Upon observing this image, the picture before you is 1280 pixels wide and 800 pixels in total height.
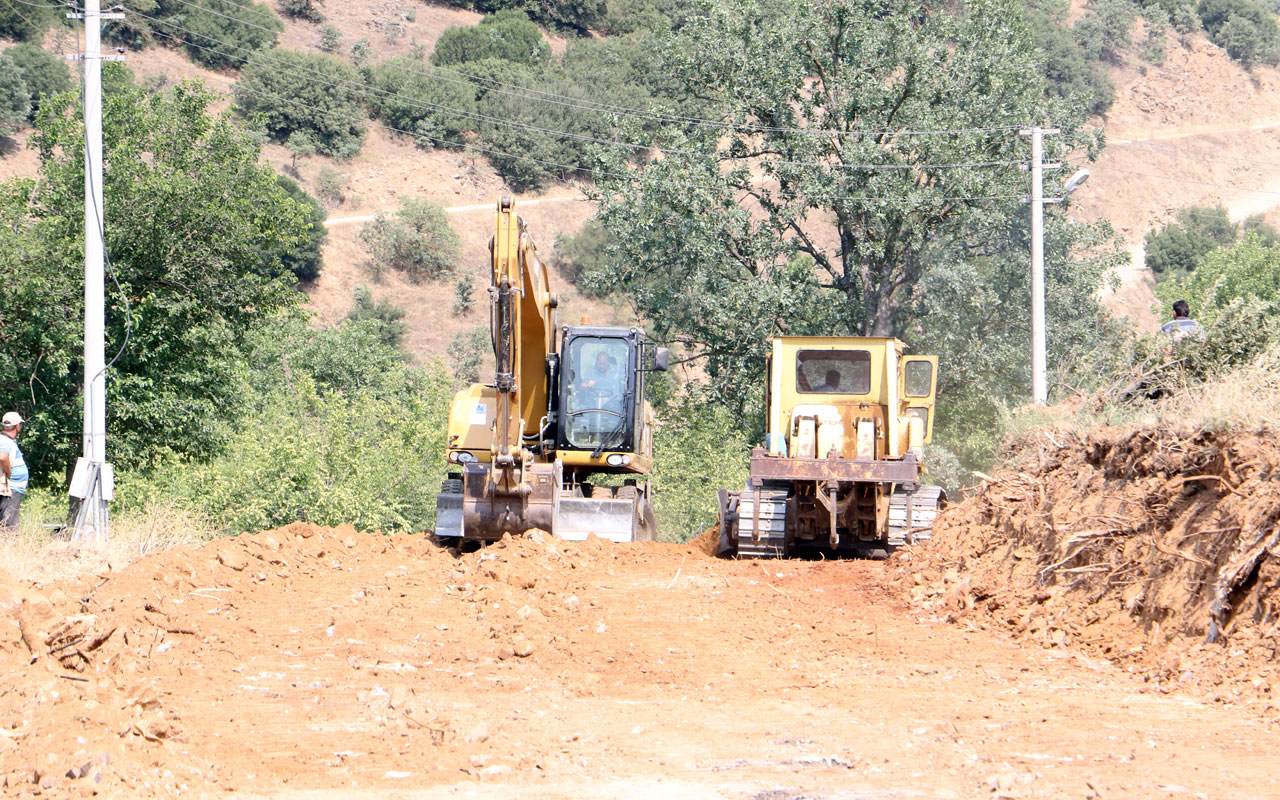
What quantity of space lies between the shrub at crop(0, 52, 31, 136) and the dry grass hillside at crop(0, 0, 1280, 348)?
1.01 m

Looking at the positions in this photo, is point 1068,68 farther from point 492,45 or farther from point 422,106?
point 422,106

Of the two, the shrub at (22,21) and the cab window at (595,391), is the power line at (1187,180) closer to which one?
the shrub at (22,21)

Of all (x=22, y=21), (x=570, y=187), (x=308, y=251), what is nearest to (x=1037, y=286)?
(x=308, y=251)

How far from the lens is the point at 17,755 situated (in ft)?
18.9

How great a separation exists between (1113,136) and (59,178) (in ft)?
216

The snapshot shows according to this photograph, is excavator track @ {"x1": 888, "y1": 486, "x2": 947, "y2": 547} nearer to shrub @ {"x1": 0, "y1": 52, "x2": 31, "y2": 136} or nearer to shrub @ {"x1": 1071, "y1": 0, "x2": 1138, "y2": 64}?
shrub @ {"x1": 0, "y1": 52, "x2": 31, "y2": 136}

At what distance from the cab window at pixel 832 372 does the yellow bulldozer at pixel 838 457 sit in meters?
0.01

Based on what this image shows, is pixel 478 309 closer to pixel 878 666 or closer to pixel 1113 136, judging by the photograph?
pixel 1113 136

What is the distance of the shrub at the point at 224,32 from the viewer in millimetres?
60312

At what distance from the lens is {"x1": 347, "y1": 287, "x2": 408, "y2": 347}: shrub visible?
4781cm

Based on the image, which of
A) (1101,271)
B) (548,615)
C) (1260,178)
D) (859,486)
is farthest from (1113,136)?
(548,615)

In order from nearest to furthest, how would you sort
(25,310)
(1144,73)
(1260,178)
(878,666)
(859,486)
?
(878,666)
(859,486)
(25,310)
(1260,178)
(1144,73)

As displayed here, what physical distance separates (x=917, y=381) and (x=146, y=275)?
10651mm

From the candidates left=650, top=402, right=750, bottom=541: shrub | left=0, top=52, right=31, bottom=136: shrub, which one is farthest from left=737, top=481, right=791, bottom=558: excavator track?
left=0, top=52, right=31, bottom=136: shrub
